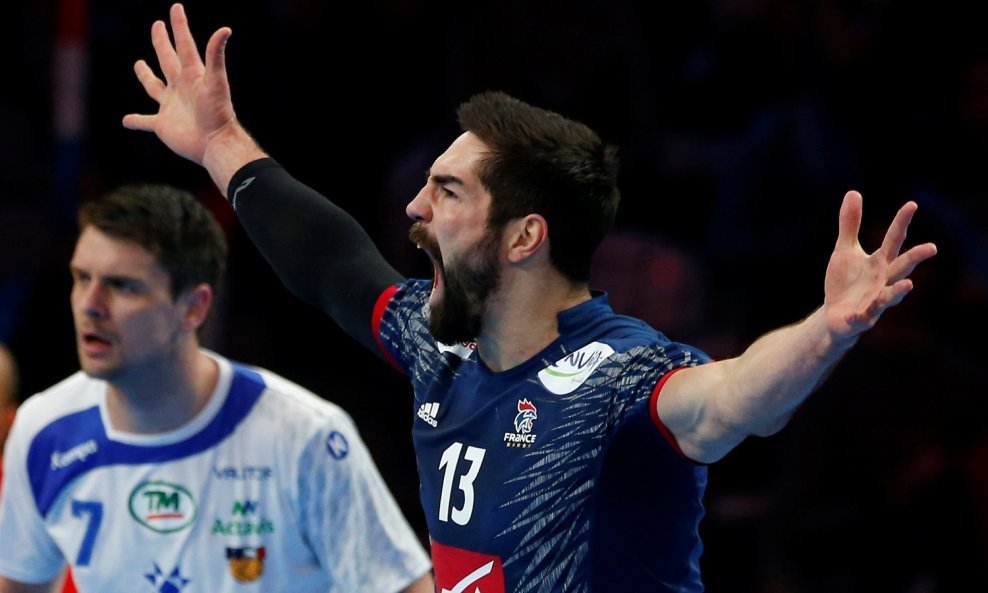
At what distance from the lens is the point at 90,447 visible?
436 cm

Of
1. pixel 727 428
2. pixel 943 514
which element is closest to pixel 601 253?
pixel 943 514

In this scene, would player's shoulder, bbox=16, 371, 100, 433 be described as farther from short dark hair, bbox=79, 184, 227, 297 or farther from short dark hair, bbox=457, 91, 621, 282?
short dark hair, bbox=457, 91, 621, 282

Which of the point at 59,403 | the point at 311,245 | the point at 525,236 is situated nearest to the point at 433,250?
the point at 525,236

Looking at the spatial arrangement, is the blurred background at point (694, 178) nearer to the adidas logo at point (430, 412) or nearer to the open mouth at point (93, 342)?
the open mouth at point (93, 342)

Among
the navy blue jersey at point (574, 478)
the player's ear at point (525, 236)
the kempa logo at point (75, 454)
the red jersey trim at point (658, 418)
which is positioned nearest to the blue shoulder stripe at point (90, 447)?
the kempa logo at point (75, 454)

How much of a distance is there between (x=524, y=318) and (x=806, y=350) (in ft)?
2.69

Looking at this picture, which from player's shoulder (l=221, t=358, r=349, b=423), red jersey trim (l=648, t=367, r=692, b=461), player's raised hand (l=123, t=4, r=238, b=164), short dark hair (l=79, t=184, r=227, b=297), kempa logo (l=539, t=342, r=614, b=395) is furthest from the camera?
short dark hair (l=79, t=184, r=227, b=297)

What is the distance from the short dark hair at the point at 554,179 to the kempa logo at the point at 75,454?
67.8 inches

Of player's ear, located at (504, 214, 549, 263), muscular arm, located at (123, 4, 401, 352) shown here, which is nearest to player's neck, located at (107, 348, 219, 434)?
muscular arm, located at (123, 4, 401, 352)

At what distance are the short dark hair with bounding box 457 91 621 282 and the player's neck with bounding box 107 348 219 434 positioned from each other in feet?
4.90

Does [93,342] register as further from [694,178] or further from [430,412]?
[694,178]

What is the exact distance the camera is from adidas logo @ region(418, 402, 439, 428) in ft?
11.1

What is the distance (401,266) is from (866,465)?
86.9 inches

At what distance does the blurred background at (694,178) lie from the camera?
20.1ft
